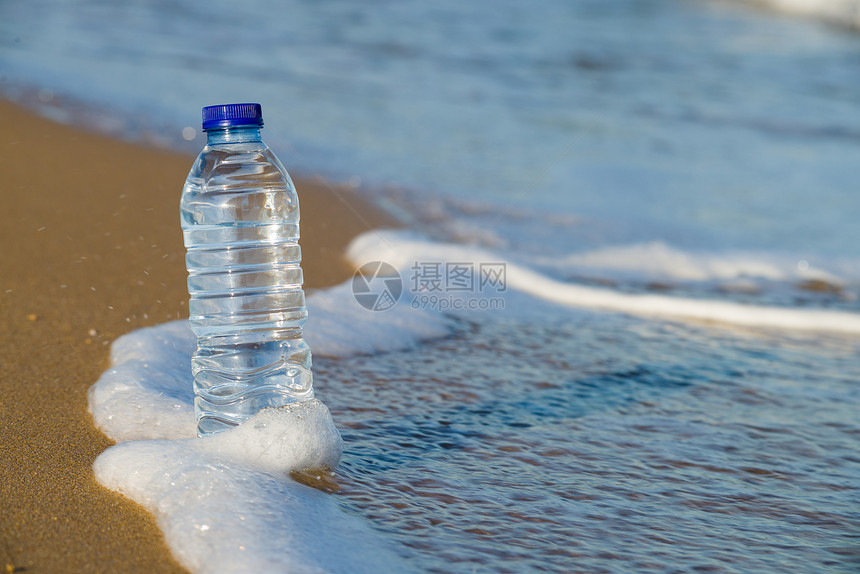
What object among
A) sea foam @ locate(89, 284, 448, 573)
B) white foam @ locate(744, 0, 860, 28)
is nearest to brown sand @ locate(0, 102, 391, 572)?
sea foam @ locate(89, 284, 448, 573)

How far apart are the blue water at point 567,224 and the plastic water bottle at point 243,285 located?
250 mm

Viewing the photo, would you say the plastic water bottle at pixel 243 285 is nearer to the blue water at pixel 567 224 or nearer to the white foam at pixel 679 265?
the blue water at pixel 567 224

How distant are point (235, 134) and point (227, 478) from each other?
0.74m

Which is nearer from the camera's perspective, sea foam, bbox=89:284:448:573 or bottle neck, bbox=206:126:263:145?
sea foam, bbox=89:284:448:573

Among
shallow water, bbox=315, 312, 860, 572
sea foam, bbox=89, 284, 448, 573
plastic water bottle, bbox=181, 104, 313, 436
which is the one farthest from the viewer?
plastic water bottle, bbox=181, 104, 313, 436

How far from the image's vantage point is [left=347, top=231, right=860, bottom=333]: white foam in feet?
12.3

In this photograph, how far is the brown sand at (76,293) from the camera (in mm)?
1631

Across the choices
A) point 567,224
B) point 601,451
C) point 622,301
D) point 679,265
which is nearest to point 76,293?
point 601,451

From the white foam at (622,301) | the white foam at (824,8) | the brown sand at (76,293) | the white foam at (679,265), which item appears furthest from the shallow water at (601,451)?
the white foam at (824,8)

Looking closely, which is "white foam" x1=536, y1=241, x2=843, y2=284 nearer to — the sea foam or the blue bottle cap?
the sea foam

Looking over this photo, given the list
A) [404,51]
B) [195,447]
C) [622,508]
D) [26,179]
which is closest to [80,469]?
[195,447]

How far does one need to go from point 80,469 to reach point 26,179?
2.35 m

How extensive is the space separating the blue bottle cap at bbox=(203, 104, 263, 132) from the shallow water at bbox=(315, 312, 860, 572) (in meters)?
0.84

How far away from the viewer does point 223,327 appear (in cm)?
230
